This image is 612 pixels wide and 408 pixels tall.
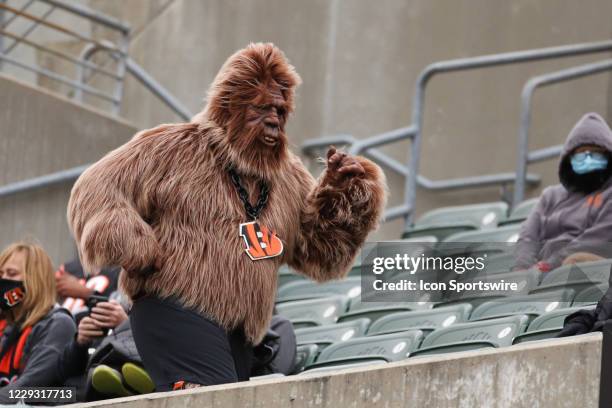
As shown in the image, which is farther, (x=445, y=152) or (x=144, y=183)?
(x=445, y=152)

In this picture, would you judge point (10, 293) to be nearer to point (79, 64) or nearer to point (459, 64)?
point (459, 64)

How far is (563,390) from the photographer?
16.6 feet

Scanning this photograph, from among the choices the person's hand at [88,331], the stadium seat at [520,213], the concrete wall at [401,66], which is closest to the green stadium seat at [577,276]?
the person's hand at [88,331]

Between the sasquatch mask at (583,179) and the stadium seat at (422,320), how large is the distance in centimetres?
110

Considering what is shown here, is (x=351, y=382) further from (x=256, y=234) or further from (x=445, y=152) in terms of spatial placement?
(x=445, y=152)

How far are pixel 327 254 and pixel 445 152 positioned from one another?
6.08m

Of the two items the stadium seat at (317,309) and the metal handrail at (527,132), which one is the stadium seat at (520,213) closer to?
the metal handrail at (527,132)

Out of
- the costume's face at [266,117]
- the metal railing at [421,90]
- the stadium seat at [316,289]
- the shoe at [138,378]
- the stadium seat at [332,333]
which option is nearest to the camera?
the costume's face at [266,117]

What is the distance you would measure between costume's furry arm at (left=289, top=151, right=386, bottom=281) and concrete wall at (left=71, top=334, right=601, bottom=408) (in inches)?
34.8

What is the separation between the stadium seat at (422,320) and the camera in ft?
22.3

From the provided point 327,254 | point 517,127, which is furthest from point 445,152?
point 327,254

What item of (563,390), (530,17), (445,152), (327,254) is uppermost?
(530,17)

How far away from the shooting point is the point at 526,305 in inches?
251

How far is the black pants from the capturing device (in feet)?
17.7
